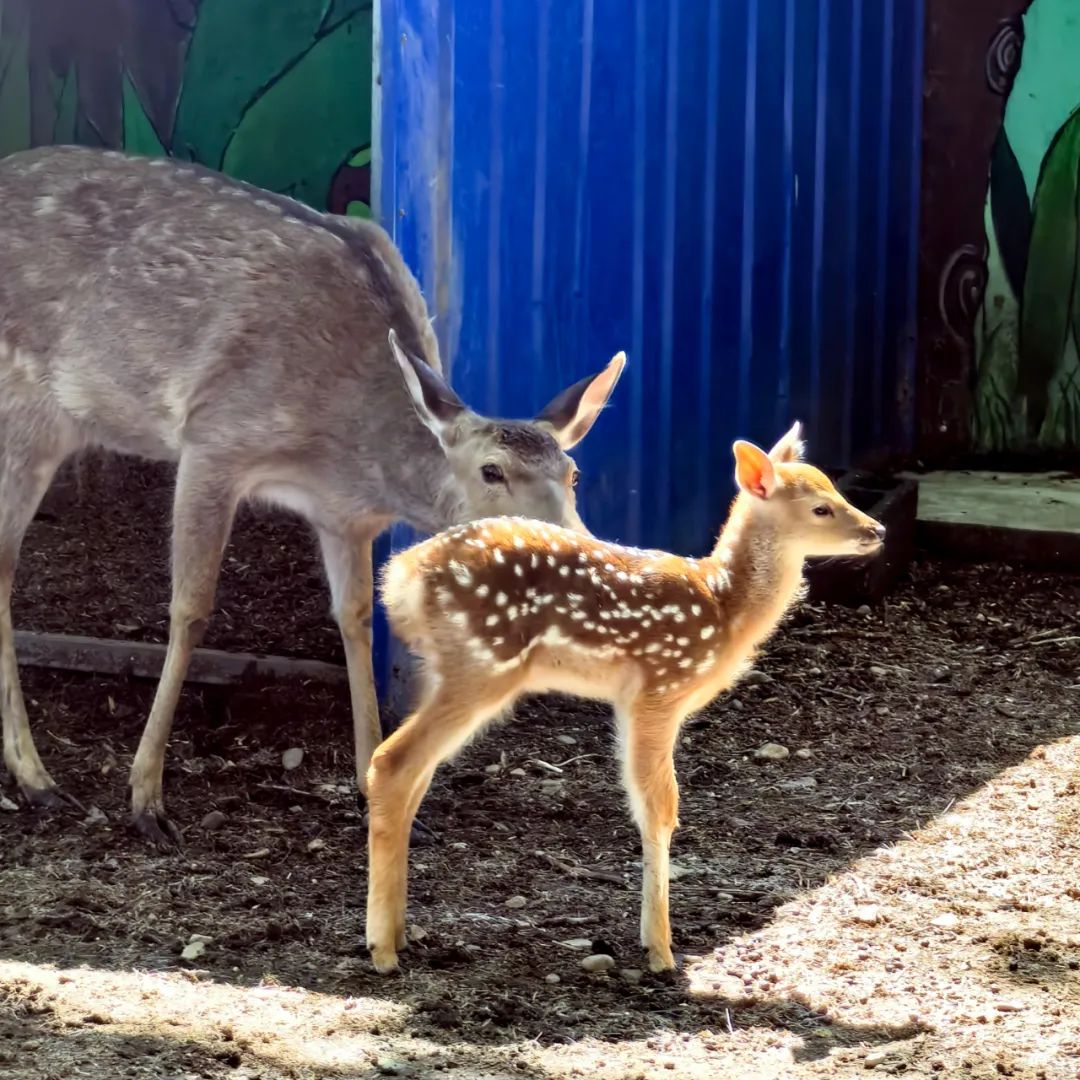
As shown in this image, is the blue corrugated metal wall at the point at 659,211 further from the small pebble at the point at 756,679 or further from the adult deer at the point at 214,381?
the small pebble at the point at 756,679

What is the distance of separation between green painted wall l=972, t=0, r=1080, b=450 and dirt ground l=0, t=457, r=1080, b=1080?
7.27 feet

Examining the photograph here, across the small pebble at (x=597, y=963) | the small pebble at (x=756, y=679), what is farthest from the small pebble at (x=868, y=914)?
the small pebble at (x=756, y=679)

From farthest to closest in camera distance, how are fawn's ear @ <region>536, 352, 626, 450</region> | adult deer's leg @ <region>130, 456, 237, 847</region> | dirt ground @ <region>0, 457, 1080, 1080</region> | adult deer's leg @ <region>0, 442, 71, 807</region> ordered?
adult deer's leg @ <region>0, 442, 71, 807</region>, adult deer's leg @ <region>130, 456, 237, 847</region>, fawn's ear @ <region>536, 352, 626, 450</region>, dirt ground @ <region>0, 457, 1080, 1080</region>

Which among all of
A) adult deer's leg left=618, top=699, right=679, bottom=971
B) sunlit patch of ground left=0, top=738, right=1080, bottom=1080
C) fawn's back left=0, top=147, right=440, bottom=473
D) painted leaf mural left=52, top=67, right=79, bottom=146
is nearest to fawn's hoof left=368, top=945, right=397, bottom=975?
sunlit patch of ground left=0, top=738, right=1080, bottom=1080

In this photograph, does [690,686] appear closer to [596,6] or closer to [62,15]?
[596,6]

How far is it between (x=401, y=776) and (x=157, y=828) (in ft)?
4.69

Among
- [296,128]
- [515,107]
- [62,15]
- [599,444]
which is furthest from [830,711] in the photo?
[62,15]

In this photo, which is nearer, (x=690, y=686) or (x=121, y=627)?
(x=690, y=686)

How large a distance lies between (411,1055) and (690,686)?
108cm

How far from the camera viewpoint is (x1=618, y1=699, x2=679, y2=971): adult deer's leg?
4.03 m

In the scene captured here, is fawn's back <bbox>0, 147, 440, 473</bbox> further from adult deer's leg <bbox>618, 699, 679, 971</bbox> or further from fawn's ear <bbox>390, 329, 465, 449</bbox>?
adult deer's leg <bbox>618, 699, 679, 971</bbox>

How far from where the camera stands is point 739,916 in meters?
4.37

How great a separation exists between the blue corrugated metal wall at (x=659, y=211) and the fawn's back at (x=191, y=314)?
1.14ft

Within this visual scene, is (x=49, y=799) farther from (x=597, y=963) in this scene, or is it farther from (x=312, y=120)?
(x=312, y=120)
